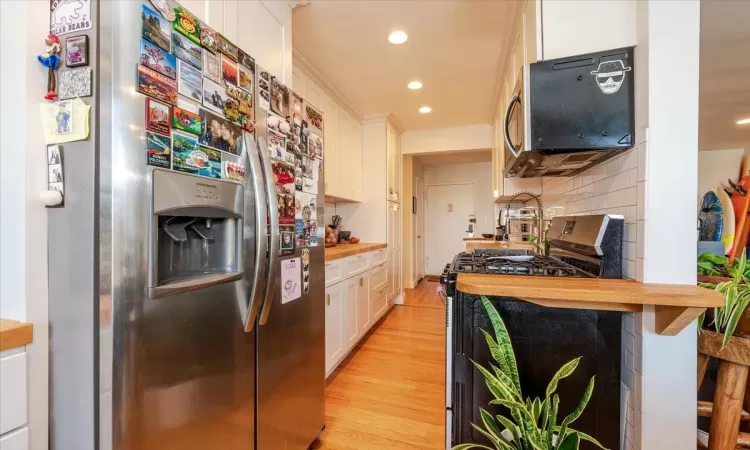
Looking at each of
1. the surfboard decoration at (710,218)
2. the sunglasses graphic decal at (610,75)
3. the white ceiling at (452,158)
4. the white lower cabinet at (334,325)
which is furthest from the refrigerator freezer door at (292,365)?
the surfboard decoration at (710,218)

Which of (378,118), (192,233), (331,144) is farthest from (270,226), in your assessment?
(378,118)

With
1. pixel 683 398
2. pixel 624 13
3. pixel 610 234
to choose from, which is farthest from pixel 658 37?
pixel 683 398

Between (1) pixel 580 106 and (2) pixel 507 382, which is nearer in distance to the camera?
(2) pixel 507 382

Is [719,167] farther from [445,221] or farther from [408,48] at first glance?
[408,48]

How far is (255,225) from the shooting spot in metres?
1.07

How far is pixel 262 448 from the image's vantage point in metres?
1.19

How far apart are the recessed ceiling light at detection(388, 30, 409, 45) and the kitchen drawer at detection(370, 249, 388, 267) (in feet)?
5.98

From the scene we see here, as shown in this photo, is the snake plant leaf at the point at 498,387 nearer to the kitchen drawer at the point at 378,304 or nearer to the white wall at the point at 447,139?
the kitchen drawer at the point at 378,304

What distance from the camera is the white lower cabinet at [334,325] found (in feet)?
6.95

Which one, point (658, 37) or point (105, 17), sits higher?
point (658, 37)

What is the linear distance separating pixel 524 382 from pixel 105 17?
1692 millimetres

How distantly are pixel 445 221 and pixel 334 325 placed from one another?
14.7 feet

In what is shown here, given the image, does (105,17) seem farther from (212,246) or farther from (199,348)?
(199,348)

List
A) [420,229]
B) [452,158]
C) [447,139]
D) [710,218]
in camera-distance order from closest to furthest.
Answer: [710,218] < [447,139] < [452,158] < [420,229]
